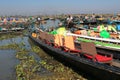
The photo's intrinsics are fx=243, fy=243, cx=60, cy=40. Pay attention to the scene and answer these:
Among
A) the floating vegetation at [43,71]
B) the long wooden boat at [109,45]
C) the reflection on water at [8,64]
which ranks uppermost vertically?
the long wooden boat at [109,45]

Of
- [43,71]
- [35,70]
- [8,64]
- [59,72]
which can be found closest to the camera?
[59,72]

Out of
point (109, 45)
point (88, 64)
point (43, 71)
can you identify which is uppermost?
point (88, 64)

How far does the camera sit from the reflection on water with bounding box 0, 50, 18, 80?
563 inches

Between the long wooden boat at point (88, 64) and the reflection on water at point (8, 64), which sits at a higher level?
the long wooden boat at point (88, 64)

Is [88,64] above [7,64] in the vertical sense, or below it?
above

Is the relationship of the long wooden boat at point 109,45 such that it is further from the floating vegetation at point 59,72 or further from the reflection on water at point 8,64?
the reflection on water at point 8,64

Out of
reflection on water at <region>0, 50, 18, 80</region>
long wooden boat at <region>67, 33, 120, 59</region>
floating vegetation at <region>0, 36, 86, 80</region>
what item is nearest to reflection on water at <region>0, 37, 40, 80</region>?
reflection on water at <region>0, 50, 18, 80</region>

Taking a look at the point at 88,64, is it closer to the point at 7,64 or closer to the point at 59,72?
the point at 59,72

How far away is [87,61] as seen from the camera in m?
12.4

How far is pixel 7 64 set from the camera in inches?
685

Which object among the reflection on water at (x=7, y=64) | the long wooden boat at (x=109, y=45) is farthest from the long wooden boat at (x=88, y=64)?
the reflection on water at (x=7, y=64)

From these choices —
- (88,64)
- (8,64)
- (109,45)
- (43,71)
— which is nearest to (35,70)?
(43,71)

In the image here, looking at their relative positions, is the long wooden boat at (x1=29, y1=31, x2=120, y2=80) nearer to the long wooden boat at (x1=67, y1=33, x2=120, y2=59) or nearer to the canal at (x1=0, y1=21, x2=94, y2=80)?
the canal at (x1=0, y1=21, x2=94, y2=80)

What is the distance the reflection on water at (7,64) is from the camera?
14.3 meters
